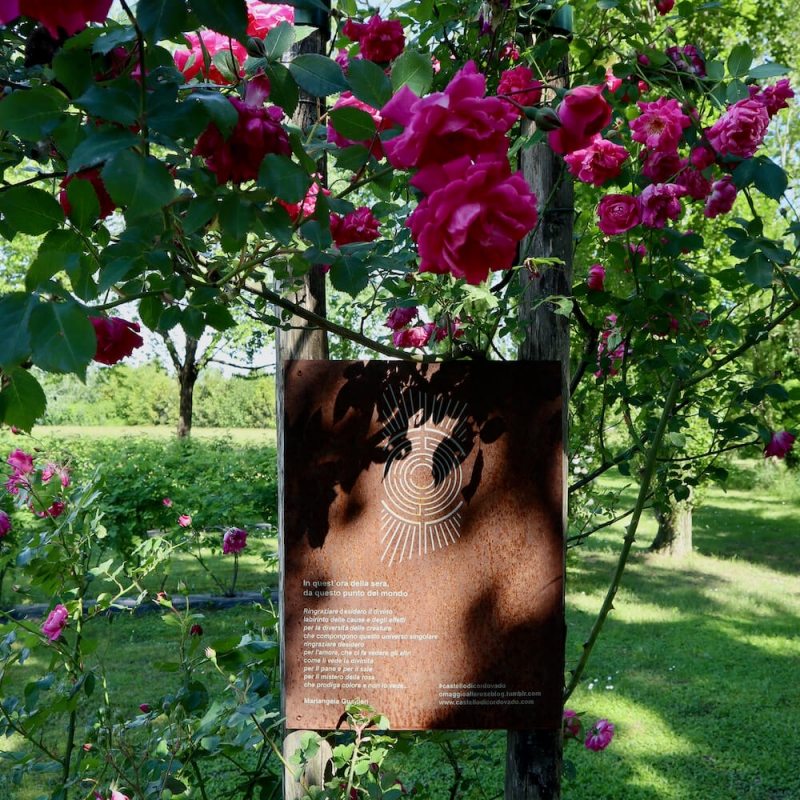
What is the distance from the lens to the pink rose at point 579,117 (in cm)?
91

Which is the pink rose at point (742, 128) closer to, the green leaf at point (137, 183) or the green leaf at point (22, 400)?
the green leaf at point (137, 183)

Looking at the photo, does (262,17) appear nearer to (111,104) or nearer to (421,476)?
(111,104)

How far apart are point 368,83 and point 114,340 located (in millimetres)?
489

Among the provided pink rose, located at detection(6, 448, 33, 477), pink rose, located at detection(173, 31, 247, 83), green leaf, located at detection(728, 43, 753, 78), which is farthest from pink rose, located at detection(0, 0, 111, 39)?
pink rose, located at detection(6, 448, 33, 477)

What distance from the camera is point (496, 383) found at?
4.88 ft

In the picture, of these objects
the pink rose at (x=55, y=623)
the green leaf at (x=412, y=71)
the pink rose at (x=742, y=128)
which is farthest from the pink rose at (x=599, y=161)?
the pink rose at (x=55, y=623)

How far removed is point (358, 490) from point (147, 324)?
518mm

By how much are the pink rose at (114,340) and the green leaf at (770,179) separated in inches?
40.3

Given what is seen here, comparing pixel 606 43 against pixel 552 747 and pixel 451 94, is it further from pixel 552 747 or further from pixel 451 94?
pixel 552 747

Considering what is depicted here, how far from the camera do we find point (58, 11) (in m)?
0.56

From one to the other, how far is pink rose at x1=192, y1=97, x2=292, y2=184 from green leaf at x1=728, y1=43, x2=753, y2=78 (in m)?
0.94

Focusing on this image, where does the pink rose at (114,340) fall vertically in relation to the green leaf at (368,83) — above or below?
below

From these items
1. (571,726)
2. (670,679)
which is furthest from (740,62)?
(670,679)

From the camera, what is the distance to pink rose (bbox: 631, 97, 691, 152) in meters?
1.47
